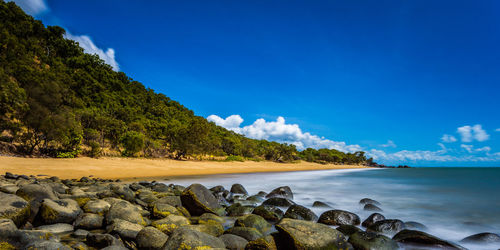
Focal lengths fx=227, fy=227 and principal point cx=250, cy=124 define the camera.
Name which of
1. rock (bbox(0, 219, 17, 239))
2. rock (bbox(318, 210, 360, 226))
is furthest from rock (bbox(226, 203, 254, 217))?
rock (bbox(0, 219, 17, 239))

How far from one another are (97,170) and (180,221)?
14518 mm

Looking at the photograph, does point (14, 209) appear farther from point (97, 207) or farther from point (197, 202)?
point (197, 202)

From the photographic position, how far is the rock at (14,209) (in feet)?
11.8

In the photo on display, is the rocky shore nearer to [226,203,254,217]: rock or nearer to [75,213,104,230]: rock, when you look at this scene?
[75,213,104,230]: rock

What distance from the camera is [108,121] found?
2711 centimetres

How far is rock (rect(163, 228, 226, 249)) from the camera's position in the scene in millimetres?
3205

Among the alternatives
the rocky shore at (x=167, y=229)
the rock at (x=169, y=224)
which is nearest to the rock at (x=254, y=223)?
the rocky shore at (x=167, y=229)

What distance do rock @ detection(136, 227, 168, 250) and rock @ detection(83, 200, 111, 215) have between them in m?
A: 2.00

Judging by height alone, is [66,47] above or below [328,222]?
above

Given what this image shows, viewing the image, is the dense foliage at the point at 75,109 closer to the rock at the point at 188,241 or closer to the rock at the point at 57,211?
the rock at the point at 57,211

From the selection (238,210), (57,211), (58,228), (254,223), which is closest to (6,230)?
(58,228)

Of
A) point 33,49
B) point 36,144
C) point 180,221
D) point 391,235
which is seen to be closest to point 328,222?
point 391,235

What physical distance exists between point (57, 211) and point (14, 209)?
81cm

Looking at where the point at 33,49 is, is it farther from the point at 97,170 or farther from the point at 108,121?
the point at 97,170
